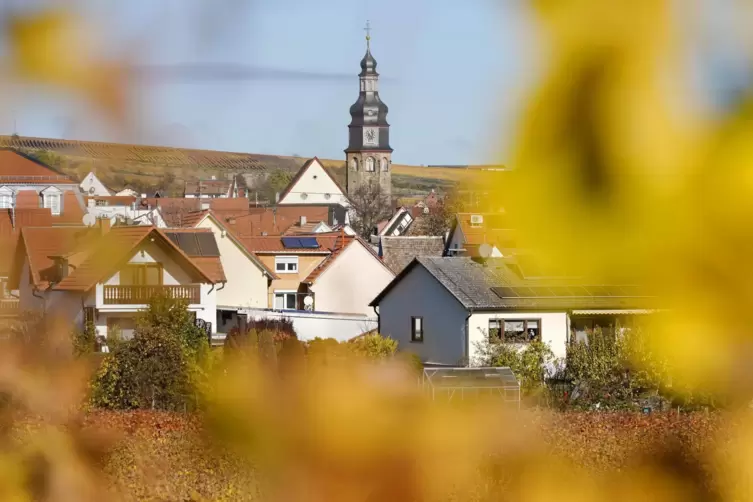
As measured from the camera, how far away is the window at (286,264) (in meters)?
25.1

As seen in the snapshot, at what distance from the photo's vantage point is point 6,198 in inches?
47.5

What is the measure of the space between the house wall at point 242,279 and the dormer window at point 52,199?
59.7 feet

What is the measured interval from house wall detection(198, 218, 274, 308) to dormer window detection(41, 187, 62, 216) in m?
18.2

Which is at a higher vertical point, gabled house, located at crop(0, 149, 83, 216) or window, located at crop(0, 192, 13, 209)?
gabled house, located at crop(0, 149, 83, 216)

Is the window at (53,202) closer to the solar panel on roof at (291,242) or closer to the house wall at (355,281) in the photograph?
the house wall at (355,281)

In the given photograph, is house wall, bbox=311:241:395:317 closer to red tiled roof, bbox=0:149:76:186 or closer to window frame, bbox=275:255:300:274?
window frame, bbox=275:255:300:274

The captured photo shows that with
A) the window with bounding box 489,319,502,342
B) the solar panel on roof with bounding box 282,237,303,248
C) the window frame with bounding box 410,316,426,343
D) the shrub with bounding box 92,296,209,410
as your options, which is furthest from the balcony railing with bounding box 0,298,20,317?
the solar panel on roof with bounding box 282,237,303,248

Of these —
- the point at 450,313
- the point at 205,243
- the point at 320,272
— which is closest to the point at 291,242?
the point at 320,272

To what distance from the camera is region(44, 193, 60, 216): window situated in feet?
4.24

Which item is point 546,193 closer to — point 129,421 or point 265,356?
point 265,356

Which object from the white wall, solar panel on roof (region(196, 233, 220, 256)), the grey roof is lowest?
the white wall

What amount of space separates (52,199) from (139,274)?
1.58 feet

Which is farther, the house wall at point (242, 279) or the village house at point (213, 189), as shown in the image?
the house wall at point (242, 279)

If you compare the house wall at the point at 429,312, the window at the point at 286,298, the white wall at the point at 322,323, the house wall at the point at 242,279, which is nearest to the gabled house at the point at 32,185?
the white wall at the point at 322,323
